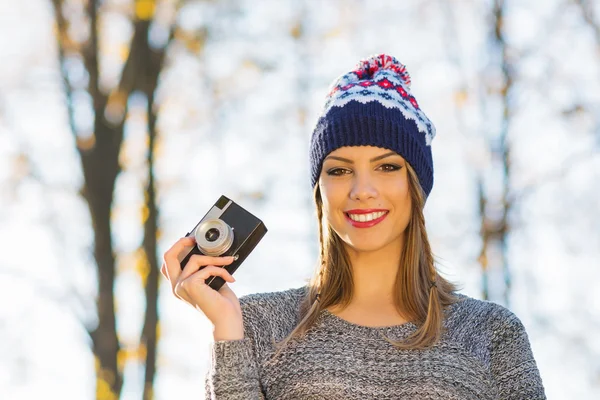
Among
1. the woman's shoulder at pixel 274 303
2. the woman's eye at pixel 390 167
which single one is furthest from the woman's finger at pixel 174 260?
the woman's eye at pixel 390 167

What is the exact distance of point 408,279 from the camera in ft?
14.5

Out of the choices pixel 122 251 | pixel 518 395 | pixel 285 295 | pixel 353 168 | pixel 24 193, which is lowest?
pixel 518 395

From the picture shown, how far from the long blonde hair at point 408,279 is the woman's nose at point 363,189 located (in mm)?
223

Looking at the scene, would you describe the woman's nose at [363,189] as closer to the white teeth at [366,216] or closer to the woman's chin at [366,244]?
the white teeth at [366,216]

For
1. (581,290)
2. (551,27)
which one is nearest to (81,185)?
(551,27)

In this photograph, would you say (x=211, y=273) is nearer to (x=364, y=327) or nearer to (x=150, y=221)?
(x=364, y=327)

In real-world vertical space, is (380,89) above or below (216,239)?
above

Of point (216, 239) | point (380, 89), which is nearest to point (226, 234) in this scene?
point (216, 239)

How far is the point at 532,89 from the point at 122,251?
15.8 feet

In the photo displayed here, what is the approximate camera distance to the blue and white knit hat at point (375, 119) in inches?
170

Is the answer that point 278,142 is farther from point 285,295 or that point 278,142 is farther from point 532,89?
point 285,295

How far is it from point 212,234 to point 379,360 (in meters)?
0.81

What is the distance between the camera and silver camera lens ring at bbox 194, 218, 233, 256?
3852 mm

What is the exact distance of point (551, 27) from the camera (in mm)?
12055
